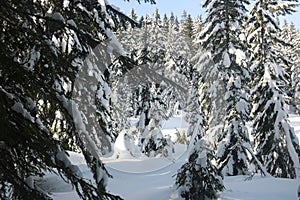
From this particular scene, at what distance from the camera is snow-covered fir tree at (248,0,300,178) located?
49.9 feet

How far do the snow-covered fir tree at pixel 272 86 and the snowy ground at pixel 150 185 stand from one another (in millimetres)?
5376

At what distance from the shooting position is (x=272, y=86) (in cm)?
1512

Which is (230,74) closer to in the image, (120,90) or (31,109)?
(120,90)

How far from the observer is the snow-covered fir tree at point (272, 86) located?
49.9 ft

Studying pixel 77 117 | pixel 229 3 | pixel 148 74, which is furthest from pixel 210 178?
pixel 229 3

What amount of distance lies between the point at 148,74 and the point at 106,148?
495 inches

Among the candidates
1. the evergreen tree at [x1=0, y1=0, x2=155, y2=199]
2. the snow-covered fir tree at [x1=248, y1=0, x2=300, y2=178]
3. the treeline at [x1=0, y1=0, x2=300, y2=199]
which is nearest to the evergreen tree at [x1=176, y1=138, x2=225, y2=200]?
the treeline at [x1=0, y1=0, x2=300, y2=199]

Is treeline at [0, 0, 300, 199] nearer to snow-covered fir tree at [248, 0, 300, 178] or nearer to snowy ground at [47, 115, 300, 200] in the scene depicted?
snow-covered fir tree at [248, 0, 300, 178]

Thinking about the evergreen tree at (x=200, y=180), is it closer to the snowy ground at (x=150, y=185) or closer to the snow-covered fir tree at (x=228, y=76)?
the snowy ground at (x=150, y=185)

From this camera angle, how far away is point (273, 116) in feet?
50.8

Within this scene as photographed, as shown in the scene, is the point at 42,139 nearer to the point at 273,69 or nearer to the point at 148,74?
the point at 148,74

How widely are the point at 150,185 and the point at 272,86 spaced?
27.1 feet

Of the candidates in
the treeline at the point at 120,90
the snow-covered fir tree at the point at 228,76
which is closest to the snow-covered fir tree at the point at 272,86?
the treeline at the point at 120,90

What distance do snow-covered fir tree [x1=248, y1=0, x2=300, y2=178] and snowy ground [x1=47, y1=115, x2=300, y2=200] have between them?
5.38 m
